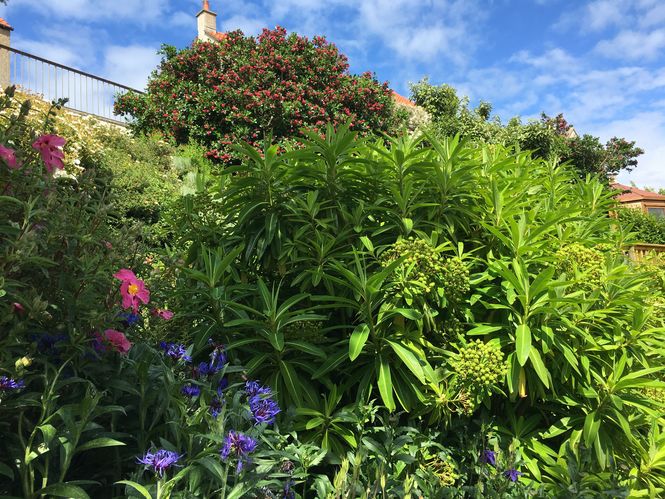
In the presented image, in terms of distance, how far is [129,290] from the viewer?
188 cm

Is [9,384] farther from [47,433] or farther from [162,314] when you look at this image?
[162,314]

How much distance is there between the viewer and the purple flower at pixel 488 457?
2191 mm

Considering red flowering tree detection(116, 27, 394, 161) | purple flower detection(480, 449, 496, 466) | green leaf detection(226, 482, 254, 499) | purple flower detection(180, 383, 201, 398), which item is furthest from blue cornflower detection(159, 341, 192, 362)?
red flowering tree detection(116, 27, 394, 161)

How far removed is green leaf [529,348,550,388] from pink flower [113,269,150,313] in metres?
1.73

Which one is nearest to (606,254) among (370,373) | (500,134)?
(370,373)

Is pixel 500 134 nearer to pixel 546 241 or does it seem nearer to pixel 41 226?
pixel 546 241

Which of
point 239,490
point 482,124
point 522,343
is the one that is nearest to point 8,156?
point 239,490

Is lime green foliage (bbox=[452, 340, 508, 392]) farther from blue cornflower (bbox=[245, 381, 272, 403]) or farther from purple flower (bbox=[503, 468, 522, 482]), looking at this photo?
blue cornflower (bbox=[245, 381, 272, 403])

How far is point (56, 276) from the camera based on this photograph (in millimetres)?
1725

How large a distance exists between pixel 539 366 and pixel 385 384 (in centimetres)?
71

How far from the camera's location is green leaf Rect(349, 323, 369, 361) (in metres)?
2.15

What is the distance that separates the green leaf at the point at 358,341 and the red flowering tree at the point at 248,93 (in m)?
11.3

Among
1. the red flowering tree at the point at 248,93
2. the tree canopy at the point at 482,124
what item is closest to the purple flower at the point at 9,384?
the red flowering tree at the point at 248,93

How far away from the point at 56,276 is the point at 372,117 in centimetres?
1428
